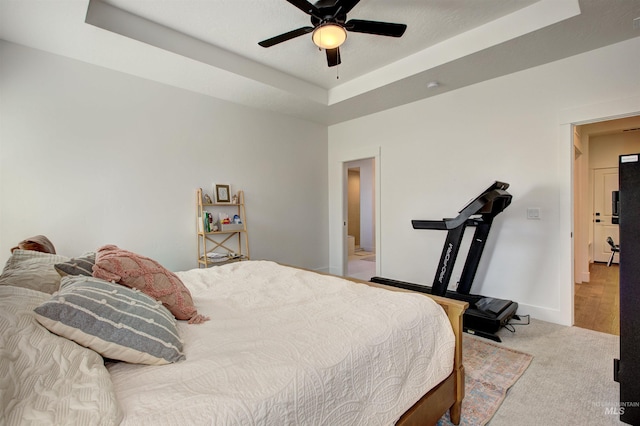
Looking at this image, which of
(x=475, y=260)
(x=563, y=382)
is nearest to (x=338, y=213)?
(x=475, y=260)

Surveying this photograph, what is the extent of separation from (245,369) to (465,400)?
5.18 feet

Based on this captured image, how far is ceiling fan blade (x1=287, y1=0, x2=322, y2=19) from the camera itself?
1.92 meters

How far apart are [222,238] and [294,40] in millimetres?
2477

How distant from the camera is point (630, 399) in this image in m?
1.62

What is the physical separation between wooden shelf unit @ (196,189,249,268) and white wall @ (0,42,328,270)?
11 centimetres

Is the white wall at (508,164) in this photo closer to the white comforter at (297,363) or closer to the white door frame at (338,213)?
the white door frame at (338,213)

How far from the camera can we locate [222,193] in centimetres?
380

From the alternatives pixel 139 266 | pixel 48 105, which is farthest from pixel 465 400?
pixel 48 105

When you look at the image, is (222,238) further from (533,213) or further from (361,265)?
(533,213)

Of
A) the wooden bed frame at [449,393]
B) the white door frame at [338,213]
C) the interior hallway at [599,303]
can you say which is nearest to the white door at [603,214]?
the interior hallway at [599,303]

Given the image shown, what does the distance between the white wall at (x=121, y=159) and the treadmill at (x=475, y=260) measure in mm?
2418

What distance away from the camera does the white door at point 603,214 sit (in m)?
5.81

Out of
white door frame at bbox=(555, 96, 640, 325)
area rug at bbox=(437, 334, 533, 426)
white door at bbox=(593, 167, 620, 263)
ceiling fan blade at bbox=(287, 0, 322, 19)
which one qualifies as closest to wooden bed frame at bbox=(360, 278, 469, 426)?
area rug at bbox=(437, 334, 533, 426)

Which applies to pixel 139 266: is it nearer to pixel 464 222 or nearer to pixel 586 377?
pixel 464 222
